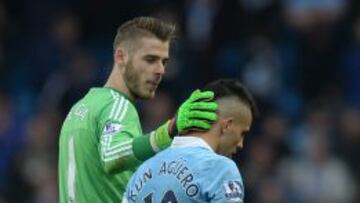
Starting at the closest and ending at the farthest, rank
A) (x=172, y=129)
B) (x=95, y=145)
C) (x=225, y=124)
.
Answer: (x=225, y=124) < (x=172, y=129) < (x=95, y=145)

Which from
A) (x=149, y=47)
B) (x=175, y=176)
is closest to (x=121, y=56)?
(x=149, y=47)

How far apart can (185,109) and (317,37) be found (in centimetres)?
770

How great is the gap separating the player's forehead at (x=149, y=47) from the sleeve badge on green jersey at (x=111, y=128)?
56 centimetres

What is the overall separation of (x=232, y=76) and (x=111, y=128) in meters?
6.69

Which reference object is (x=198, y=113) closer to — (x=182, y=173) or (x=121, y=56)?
(x=182, y=173)

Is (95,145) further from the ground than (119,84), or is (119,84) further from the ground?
(119,84)

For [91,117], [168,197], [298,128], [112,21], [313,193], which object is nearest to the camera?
[168,197]

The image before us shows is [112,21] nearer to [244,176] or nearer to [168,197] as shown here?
[244,176]

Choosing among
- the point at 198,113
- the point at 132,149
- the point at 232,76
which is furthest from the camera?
the point at 232,76

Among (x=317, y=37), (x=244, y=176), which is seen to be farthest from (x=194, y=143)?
(x=317, y=37)

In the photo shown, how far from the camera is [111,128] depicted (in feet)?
21.8

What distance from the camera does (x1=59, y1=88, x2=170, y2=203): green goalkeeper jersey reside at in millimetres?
6664

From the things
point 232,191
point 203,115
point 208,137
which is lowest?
point 232,191

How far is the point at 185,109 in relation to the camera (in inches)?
247
